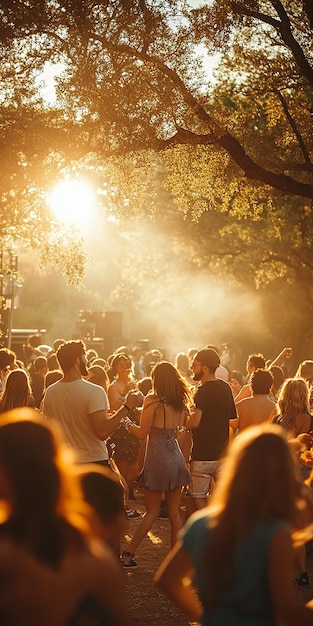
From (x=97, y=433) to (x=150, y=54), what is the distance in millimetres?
8636

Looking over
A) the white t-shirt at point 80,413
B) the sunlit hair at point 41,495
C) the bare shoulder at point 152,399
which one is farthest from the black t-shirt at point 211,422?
the sunlit hair at point 41,495

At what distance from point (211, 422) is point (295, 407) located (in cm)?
87

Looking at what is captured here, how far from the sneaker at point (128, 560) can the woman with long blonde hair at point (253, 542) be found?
6340 mm

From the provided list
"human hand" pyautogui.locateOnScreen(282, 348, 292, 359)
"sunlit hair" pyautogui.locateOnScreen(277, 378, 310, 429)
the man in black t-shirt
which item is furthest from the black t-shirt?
"human hand" pyautogui.locateOnScreen(282, 348, 292, 359)

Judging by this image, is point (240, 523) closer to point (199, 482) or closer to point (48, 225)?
point (199, 482)

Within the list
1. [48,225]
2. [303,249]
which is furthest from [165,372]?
[303,249]

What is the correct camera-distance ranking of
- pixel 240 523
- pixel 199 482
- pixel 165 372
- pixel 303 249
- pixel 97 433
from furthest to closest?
pixel 303 249 < pixel 199 482 < pixel 165 372 < pixel 97 433 < pixel 240 523

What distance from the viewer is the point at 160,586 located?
4.20 metres

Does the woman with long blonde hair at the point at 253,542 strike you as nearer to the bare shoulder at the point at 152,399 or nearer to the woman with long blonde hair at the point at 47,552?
the woman with long blonde hair at the point at 47,552

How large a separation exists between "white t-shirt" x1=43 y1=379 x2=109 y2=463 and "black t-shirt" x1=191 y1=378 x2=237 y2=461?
2060 millimetres

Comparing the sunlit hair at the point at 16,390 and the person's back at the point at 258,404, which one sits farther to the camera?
the person's back at the point at 258,404

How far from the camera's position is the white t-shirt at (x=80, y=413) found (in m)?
8.68

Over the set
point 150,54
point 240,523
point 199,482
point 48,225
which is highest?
point 150,54

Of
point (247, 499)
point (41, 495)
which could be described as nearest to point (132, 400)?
point (247, 499)
